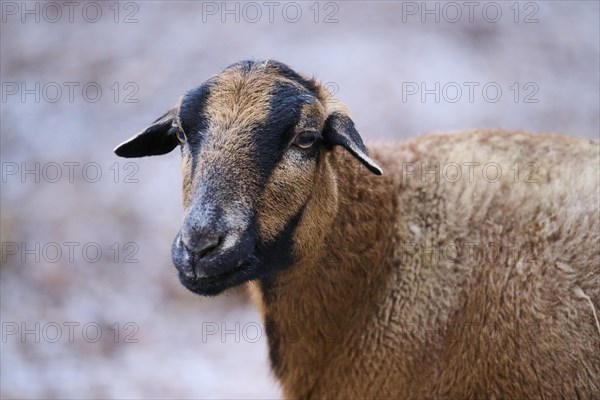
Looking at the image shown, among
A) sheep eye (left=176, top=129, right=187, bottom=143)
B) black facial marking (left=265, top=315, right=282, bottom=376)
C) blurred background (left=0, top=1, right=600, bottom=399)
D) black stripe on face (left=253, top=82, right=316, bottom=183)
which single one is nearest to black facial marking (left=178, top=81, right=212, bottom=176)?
sheep eye (left=176, top=129, right=187, bottom=143)

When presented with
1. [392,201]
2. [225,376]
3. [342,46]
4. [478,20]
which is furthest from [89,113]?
[392,201]

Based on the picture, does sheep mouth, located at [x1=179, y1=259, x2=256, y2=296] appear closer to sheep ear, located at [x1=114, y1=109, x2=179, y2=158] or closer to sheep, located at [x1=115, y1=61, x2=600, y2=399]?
sheep, located at [x1=115, y1=61, x2=600, y2=399]

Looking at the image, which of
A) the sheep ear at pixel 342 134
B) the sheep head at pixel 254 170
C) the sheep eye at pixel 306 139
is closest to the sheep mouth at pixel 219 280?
the sheep head at pixel 254 170

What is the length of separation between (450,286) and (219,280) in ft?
6.54

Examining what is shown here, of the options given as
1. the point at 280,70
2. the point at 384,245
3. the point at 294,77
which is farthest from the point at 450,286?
the point at 280,70

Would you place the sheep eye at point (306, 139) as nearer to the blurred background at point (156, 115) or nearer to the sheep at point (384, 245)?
the sheep at point (384, 245)

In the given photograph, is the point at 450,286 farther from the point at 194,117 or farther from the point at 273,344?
the point at 194,117

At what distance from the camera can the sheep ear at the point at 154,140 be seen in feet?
20.3

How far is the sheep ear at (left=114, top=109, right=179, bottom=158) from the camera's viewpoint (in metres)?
6.18

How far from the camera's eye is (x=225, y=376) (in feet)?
35.1

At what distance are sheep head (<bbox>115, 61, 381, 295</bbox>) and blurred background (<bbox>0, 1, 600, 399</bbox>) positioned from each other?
15.9ft

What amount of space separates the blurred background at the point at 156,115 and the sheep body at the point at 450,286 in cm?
407

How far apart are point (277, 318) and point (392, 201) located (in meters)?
1.41

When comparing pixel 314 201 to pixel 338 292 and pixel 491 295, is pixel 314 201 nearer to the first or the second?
pixel 338 292
